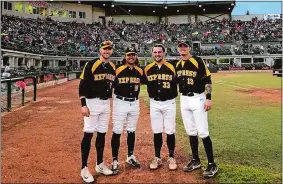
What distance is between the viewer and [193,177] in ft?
17.0

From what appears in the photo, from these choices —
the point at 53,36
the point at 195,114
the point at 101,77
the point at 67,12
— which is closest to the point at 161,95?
the point at 195,114

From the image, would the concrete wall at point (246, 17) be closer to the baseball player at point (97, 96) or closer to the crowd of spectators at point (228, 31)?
the crowd of spectators at point (228, 31)

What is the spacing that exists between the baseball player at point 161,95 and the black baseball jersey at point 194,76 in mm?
267

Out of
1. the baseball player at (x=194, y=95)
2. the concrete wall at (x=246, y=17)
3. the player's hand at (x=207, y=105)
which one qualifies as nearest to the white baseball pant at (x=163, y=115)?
the baseball player at (x=194, y=95)

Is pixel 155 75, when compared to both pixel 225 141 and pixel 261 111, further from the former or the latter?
pixel 261 111

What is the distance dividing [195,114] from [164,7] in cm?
6428

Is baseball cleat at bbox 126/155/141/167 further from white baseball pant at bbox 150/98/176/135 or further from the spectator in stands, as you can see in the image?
the spectator in stands

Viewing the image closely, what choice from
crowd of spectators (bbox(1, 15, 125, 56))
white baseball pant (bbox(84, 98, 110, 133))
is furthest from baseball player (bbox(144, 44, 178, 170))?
crowd of spectators (bbox(1, 15, 125, 56))

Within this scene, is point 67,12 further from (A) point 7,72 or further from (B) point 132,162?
(B) point 132,162

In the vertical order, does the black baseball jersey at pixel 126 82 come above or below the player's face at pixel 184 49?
below

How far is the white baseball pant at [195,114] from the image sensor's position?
539 centimetres

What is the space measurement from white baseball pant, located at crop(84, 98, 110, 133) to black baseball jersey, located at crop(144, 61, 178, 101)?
942 millimetres

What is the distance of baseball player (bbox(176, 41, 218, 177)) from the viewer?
5402mm

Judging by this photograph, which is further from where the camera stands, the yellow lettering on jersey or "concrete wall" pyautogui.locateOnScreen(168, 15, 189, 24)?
"concrete wall" pyautogui.locateOnScreen(168, 15, 189, 24)
